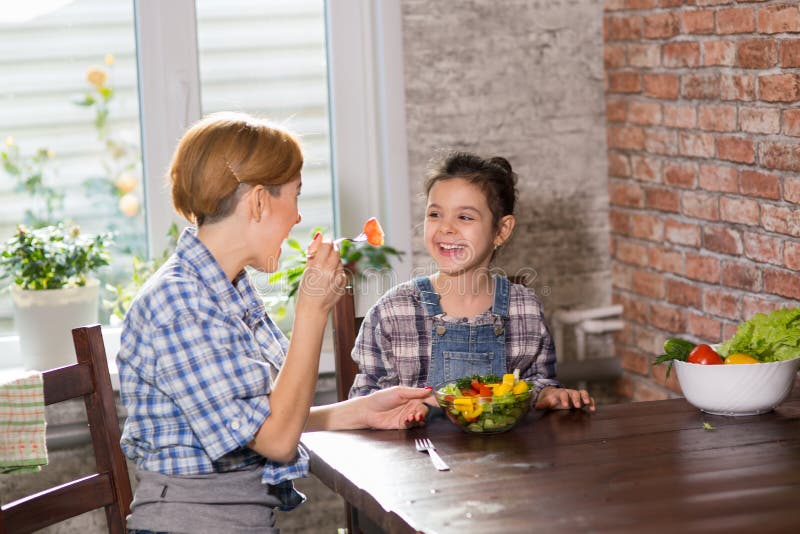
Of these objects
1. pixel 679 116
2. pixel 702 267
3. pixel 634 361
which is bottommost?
pixel 634 361

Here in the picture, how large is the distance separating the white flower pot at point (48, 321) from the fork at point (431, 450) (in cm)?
159

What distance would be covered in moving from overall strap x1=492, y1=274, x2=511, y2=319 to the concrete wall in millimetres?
913

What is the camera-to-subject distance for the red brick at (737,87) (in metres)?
2.81

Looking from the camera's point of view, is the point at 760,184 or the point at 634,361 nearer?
the point at 760,184

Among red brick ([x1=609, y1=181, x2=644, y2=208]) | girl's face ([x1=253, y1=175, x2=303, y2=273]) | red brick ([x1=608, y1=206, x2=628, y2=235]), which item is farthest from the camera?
red brick ([x1=608, y1=206, x2=628, y2=235])

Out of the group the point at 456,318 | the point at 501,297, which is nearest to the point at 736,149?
the point at 501,297

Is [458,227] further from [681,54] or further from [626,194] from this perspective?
[626,194]

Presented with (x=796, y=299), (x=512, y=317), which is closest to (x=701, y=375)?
(x=512, y=317)

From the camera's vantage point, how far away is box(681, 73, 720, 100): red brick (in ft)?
9.81

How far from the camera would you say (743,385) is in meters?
2.12

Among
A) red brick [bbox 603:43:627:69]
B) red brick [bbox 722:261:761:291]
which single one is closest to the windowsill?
red brick [bbox 722:261:761:291]

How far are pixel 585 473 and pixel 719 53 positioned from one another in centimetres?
158

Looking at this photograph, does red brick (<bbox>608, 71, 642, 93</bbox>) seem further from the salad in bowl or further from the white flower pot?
the white flower pot

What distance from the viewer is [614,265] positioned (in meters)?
3.68
